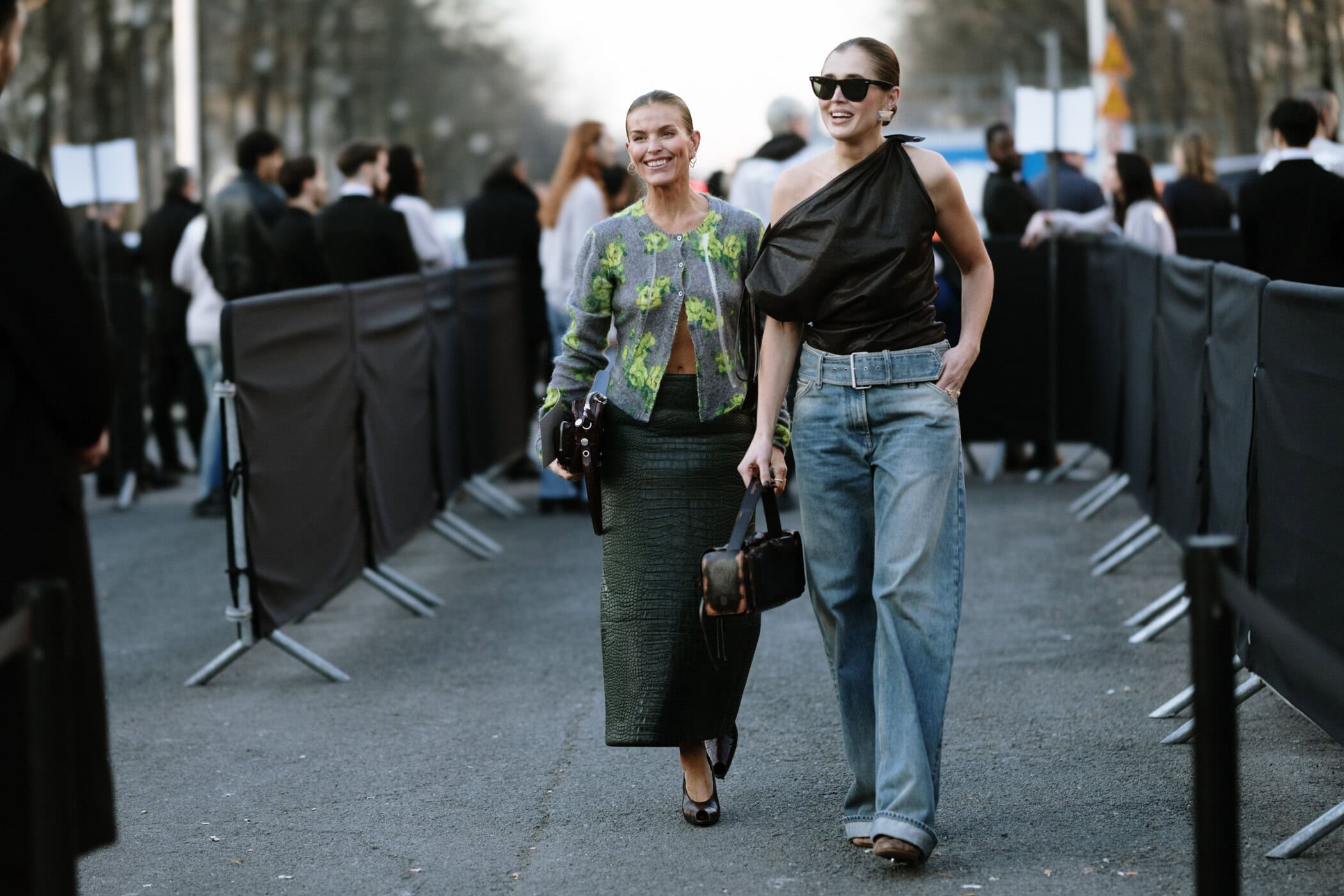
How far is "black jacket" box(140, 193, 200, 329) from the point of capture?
46.0ft

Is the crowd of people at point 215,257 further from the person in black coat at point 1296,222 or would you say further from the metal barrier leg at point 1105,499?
the person in black coat at point 1296,222

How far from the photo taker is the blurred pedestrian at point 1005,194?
13719mm

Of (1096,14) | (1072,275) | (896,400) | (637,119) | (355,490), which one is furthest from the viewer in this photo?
(1096,14)

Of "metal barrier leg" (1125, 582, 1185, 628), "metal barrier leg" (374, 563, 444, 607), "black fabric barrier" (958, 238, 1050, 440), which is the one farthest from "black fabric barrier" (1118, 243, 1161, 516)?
"metal barrier leg" (374, 563, 444, 607)

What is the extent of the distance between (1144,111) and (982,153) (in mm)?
35763

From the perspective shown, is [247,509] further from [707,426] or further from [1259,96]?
[1259,96]

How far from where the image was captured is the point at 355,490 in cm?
861

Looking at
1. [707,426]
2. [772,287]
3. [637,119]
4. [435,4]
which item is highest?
[435,4]

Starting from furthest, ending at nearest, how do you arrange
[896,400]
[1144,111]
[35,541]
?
[1144,111]
[896,400]
[35,541]

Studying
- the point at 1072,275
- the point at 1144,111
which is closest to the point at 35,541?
the point at 1072,275

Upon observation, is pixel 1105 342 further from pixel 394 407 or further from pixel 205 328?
pixel 205 328

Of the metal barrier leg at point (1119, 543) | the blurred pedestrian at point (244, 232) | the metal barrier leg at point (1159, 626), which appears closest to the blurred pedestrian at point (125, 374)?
the blurred pedestrian at point (244, 232)

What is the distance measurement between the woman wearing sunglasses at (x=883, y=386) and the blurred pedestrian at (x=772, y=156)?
19.8 ft

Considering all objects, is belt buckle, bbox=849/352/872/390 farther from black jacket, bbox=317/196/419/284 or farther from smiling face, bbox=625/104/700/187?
black jacket, bbox=317/196/419/284
